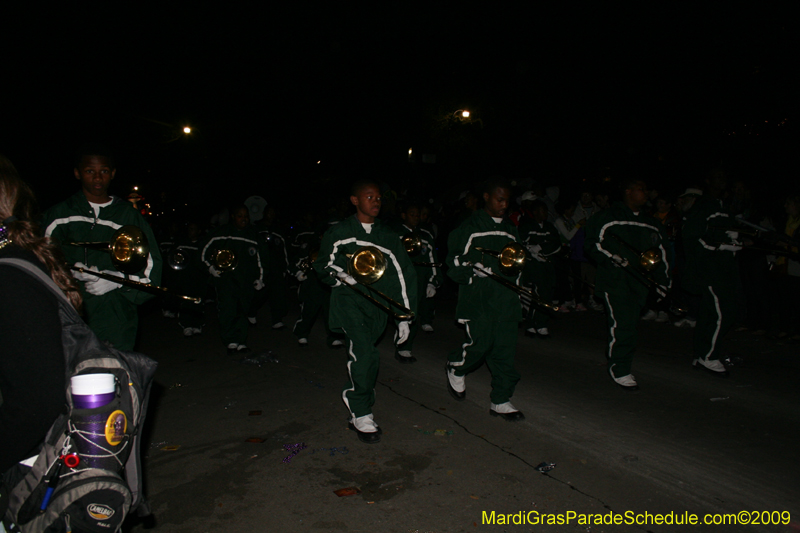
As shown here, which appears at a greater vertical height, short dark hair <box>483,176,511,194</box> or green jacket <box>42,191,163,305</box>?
Result: short dark hair <box>483,176,511,194</box>

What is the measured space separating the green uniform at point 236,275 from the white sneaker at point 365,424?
386 cm

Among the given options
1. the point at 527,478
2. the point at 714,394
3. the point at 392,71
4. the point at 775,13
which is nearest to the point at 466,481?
the point at 527,478

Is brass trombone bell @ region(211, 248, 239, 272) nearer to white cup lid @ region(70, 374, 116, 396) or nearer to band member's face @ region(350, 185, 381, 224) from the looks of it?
band member's face @ region(350, 185, 381, 224)

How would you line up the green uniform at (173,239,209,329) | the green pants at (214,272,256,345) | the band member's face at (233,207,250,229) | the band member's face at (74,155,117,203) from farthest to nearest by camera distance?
the green uniform at (173,239,209,329), the band member's face at (233,207,250,229), the green pants at (214,272,256,345), the band member's face at (74,155,117,203)

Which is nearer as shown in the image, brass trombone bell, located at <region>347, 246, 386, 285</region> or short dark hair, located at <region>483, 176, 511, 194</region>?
brass trombone bell, located at <region>347, 246, 386, 285</region>

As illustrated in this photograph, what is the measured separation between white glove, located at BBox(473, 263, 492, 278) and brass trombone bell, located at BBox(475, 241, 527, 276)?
0.12 metres

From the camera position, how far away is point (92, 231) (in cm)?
392

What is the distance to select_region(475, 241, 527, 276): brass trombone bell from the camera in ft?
15.9

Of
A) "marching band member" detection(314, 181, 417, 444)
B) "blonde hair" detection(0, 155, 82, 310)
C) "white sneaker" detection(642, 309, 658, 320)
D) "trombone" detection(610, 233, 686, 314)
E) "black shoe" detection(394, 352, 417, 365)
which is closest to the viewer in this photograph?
"blonde hair" detection(0, 155, 82, 310)

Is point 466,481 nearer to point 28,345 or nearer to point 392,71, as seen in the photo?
point 28,345

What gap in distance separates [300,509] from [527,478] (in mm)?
1566

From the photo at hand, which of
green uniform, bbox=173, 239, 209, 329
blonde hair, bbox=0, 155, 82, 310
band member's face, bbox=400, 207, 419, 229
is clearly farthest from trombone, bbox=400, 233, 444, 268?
blonde hair, bbox=0, 155, 82, 310

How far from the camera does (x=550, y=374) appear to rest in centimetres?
641

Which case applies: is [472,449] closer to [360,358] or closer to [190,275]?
[360,358]
